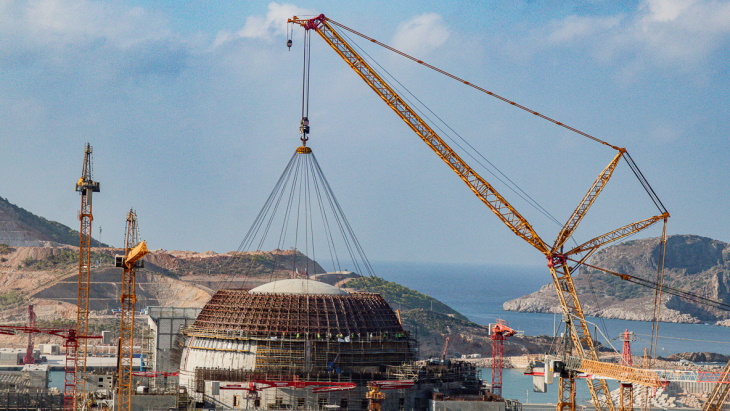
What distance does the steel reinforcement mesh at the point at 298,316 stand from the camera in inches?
4604

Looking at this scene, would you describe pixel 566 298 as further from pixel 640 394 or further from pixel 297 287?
pixel 640 394

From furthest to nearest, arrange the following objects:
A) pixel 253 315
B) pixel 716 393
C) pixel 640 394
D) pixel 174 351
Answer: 1. pixel 640 394
2. pixel 174 351
3. pixel 253 315
4. pixel 716 393

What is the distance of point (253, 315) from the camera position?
118625 mm

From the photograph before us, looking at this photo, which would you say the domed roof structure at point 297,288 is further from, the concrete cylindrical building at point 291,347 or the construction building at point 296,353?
the concrete cylindrical building at point 291,347

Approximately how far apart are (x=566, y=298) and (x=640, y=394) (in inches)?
2181

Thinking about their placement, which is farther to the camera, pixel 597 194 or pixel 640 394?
pixel 640 394

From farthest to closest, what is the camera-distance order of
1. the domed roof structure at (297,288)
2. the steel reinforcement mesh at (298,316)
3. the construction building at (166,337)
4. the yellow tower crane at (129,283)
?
1. the construction building at (166,337)
2. the domed roof structure at (297,288)
3. the steel reinforcement mesh at (298,316)
4. the yellow tower crane at (129,283)

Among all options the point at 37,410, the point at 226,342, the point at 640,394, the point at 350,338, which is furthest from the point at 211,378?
the point at 640,394

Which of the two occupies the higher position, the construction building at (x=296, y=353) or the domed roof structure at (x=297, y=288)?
the domed roof structure at (x=297, y=288)

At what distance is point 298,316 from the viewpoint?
11838 cm

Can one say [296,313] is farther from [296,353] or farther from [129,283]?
[129,283]

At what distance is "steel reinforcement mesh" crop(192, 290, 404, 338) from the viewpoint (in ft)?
384

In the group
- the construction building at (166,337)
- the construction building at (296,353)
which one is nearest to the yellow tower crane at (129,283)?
the construction building at (296,353)

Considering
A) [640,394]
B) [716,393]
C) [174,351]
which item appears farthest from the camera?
[640,394]
